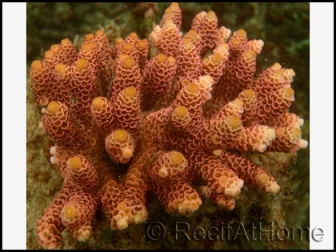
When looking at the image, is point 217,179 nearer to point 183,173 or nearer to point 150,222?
point 183,173

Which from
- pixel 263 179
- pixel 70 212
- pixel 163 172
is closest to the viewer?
pixel 70 212

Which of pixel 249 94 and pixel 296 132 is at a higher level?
pixel 249 94

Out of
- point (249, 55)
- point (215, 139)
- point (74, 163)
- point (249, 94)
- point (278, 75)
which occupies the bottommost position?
point (74, 163)

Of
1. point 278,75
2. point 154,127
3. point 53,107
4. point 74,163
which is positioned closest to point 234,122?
point 154,127

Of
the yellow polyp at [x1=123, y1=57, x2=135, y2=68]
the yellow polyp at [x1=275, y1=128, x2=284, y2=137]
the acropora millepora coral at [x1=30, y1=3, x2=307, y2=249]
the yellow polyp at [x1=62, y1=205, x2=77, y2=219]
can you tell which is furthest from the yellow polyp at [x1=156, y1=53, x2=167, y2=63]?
the yellow polyp at [x1=62, y1=205, x2=77, y2=219]

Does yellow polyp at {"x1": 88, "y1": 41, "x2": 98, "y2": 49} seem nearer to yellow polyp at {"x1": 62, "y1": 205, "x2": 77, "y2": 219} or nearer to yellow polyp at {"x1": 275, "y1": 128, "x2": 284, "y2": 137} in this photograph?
yellow polyp at {"x1": 62, "y1": 205, "x2": 77, "y2": 219}

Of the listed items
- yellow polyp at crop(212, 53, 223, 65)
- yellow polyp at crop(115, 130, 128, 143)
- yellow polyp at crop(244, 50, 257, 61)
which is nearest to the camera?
yellow polyp at crop(115, 130, 128, 143)

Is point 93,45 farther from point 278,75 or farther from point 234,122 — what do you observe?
point 278,75
